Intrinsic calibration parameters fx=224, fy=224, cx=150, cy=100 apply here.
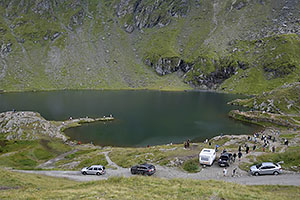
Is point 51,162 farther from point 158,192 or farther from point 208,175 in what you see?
point 158,192

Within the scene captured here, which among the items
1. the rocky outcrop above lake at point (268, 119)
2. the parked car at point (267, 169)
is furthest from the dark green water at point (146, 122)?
the parked car at point (267, 169)

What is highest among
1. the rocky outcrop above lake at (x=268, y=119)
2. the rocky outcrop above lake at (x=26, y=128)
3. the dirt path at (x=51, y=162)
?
the rocky outcrop above lake at (x=26, y=128)

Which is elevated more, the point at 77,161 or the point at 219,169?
the point at 219,169

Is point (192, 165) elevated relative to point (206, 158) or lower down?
lower down

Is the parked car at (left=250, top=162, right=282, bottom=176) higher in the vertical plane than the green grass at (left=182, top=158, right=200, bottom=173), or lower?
higher

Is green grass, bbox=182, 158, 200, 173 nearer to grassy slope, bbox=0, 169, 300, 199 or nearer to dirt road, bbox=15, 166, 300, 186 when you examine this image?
dirt road, bbox=15, 166, 300, 186

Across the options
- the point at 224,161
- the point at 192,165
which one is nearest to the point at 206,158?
the point at 192,165

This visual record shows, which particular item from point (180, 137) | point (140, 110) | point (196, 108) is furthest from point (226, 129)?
point (140, 110)

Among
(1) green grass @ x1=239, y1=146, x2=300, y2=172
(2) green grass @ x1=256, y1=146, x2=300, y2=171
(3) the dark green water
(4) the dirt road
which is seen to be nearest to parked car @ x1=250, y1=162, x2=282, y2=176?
(4) the dirt road

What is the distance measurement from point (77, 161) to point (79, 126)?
44066mm

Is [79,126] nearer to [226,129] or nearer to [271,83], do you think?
[226,129]

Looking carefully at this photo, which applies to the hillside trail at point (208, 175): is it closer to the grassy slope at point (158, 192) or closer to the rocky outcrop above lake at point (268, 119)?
the grassy slope at point (158, 192)

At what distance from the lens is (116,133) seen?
87.0 meters

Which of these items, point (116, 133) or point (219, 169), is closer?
point (219, 169)
